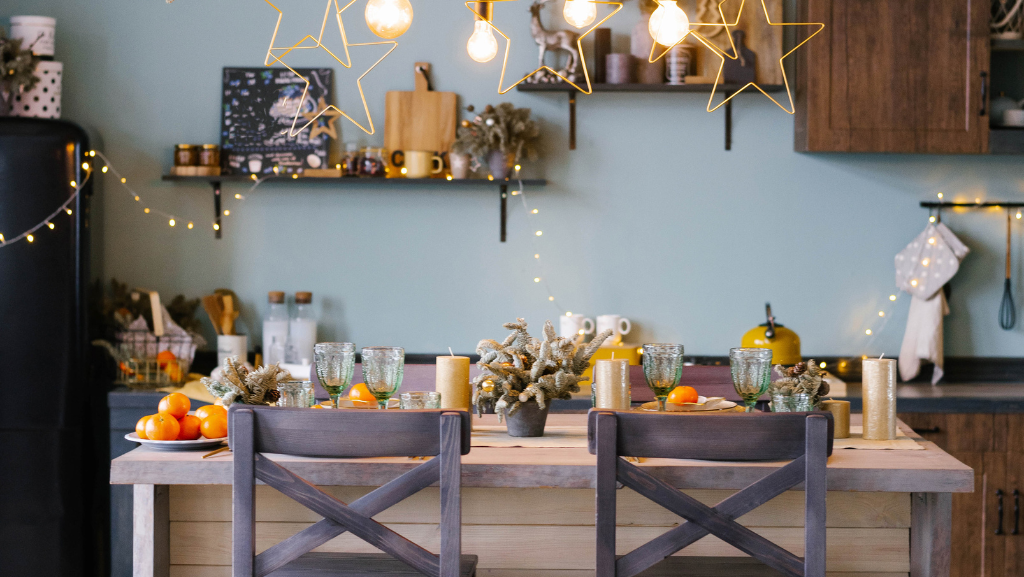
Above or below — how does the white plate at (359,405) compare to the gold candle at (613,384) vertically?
below

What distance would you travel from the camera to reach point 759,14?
3164 millimetres

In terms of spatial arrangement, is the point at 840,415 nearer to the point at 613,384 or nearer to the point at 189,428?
the point at 613,384

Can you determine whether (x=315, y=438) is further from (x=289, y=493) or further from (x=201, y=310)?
(x=201, y=310)

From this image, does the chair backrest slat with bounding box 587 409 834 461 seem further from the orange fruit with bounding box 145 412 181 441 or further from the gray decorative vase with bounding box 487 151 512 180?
the gray decorative vase with bounding box 487 151 512 180

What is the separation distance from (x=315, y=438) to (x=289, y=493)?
0.10 metres

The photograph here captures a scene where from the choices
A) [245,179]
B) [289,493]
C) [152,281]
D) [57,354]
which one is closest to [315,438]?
[289,493]

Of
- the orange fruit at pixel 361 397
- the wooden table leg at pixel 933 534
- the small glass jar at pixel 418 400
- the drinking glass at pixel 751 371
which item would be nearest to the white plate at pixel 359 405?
the orange fruit at pixel 361 397

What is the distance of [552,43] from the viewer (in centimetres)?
311

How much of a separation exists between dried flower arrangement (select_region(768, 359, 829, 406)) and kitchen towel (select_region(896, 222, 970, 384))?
1.63 m

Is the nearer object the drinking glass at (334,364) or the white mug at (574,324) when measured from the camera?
the drinking glass at (334,364)

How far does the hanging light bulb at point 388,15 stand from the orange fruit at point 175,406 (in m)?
0.82

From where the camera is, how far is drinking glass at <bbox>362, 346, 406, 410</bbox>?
1721mm

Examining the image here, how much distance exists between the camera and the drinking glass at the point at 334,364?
1745mm

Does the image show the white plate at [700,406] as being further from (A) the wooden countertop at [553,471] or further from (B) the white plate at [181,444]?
(B) the white plate at [181,444]
